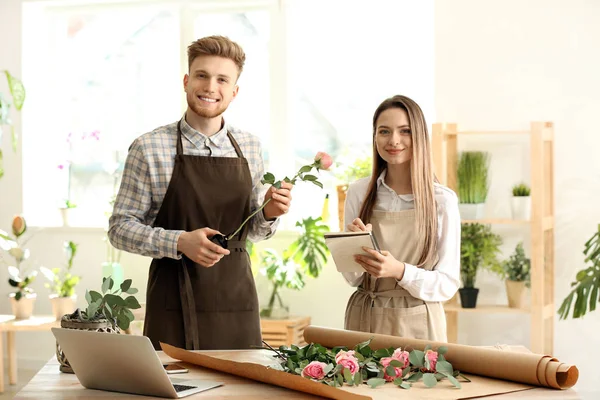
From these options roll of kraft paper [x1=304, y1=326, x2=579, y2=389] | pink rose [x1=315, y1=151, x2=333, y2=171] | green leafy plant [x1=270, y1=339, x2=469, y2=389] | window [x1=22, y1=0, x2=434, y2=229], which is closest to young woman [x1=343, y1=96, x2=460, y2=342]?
pink rose [x1=315, y1=151, x2=333, y2=171]

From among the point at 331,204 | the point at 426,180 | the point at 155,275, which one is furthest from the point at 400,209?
the point at 331,204

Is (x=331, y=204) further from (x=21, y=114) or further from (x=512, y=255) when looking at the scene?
(x=21, y=114)

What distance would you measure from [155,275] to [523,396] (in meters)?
1.38

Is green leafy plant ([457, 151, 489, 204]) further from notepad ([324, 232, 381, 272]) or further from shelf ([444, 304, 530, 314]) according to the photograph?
notepad ([324, 232, 381, 272])

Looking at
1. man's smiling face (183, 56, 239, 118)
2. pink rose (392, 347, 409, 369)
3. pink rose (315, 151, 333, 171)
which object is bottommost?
pink rose (392, 347, 409, 369)

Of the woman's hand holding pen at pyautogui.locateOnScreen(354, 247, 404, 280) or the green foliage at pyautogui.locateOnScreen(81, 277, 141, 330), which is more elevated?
the woman's hand holding pen at pyautogui.locateOnScreen(354, 247, 404, 280)

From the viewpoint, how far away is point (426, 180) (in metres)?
2.82

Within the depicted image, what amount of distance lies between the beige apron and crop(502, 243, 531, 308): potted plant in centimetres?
209

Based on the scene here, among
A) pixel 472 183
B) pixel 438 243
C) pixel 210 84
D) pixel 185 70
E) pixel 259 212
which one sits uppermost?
pixel 185 70

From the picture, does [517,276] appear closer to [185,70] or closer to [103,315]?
[185,70]

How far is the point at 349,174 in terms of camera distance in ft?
18.3

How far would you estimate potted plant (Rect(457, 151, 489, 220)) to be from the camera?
477 cm

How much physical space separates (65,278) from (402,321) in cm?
371

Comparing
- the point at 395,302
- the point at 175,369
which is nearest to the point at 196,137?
the point at 395,302
